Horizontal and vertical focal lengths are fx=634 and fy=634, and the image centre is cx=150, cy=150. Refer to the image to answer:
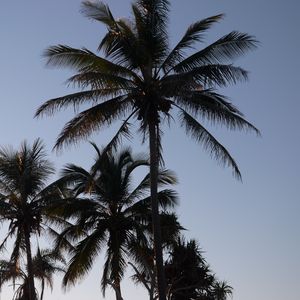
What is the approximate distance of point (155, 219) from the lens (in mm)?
21297

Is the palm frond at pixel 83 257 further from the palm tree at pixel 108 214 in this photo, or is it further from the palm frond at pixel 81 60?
the palm frond at pixel 81 60

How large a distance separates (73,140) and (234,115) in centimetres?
556

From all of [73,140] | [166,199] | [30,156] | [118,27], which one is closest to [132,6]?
[118,27]

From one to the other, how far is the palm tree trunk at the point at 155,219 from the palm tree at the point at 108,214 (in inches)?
194

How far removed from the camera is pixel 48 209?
89.0ft

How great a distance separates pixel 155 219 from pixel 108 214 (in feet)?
22.3

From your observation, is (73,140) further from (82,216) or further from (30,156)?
(30,156)

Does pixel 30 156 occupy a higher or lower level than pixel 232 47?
higher

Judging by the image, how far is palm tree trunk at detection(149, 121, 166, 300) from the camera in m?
20.3

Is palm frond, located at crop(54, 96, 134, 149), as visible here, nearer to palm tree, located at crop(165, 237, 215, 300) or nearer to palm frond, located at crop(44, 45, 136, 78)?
palm frond, located at crop(44, 45, 136, 78)

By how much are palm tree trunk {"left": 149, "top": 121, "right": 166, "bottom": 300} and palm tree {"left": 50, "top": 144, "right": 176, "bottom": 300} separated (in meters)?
4.93

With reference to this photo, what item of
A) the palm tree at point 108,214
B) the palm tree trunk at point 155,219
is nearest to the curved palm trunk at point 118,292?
the palm tree at point 108,214

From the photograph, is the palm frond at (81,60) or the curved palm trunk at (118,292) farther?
the curved palm trunk at (118,292)

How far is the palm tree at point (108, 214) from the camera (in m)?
26.6
